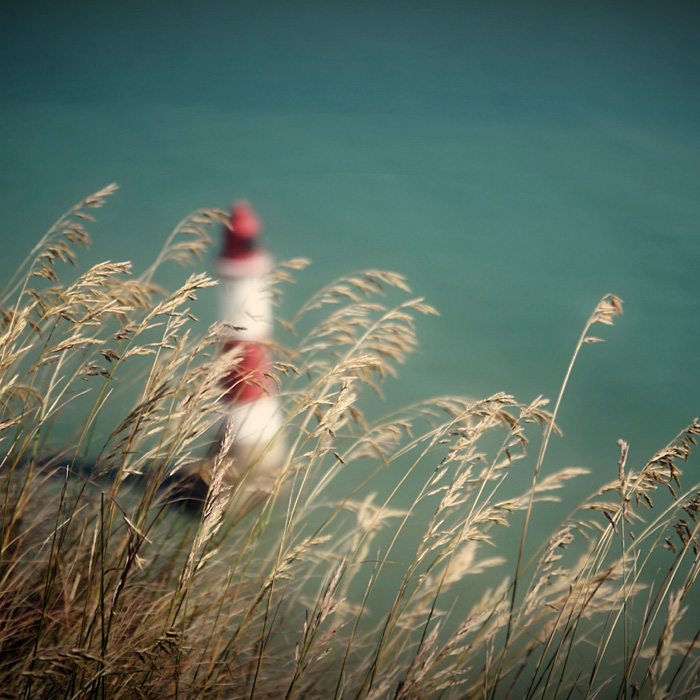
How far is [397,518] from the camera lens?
9.40 feet

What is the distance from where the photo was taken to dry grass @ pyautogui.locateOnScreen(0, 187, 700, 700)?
3.98 ft

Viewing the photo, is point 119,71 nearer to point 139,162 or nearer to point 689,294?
point 139,162

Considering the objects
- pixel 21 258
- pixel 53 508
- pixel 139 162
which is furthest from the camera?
pixel 139 162

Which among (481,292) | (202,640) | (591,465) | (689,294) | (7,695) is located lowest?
(7,695)

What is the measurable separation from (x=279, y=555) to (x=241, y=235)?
176cm

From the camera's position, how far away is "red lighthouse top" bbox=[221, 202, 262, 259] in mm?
2723

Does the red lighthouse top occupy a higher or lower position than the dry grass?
higher

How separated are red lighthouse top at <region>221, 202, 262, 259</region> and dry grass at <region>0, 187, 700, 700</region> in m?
0.73

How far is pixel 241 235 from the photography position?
8.93ft

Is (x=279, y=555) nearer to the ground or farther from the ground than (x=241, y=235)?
nearer to the ground

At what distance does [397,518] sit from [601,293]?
2583mm

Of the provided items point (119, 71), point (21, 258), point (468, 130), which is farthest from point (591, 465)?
point (119, 71)

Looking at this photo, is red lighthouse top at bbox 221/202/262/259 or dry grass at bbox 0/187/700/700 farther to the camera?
red lighthouse top at bbox 221/202/262/259

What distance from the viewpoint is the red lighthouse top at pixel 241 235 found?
2.72 m
